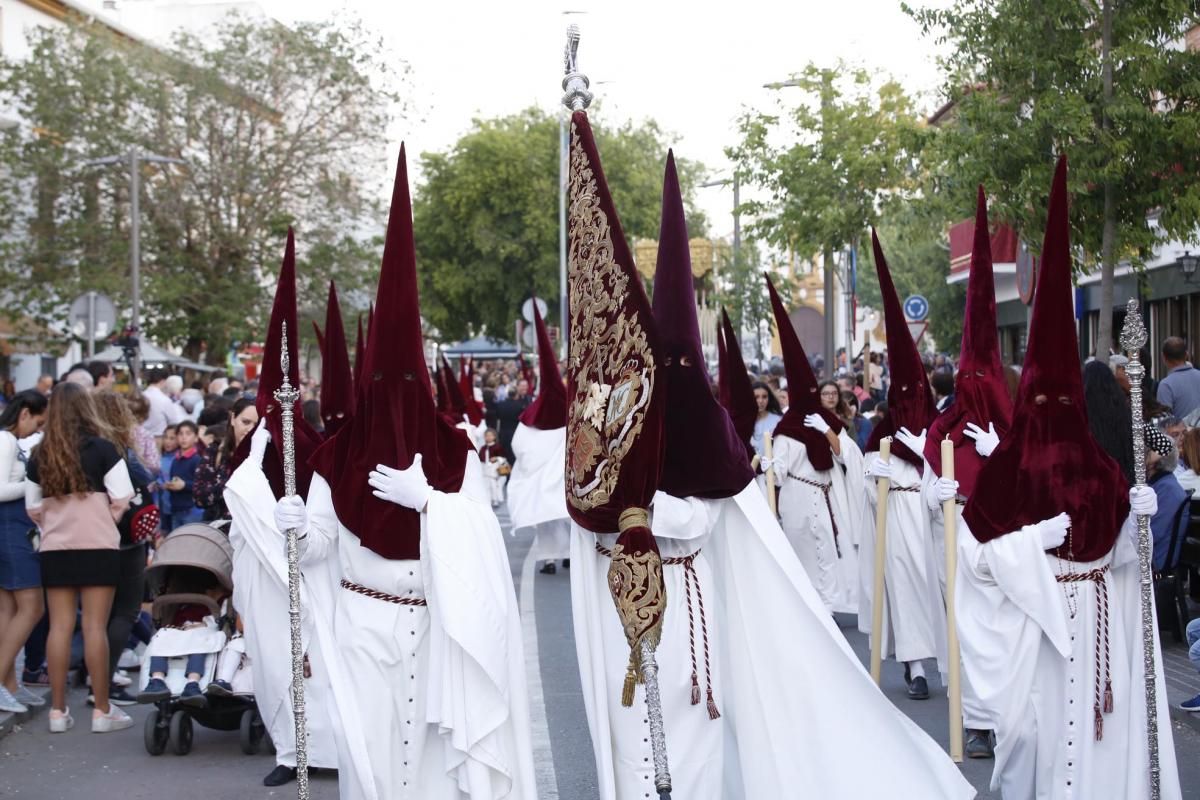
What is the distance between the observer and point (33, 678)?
1117 centimetres

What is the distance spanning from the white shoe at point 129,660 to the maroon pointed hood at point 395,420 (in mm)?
5595

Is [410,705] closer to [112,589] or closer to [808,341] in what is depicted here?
[112,589]

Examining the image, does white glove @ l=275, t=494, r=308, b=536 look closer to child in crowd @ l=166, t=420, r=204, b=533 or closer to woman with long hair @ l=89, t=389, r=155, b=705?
woman with long hair @ l=89, t=389, r=155, b=705

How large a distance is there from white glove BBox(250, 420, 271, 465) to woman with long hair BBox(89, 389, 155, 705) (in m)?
1.15

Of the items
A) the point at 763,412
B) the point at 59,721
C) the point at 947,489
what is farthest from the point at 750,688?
the point at 763,412

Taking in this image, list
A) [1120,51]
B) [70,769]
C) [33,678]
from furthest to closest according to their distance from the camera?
[1120,51] → [33,678] → [70,769]

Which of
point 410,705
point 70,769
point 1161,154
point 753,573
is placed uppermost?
point 1161,154

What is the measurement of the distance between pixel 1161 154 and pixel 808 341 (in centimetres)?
1179

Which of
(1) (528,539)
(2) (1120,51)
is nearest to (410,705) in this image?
(2) (1120,51)

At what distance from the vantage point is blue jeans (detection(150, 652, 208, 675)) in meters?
8.91

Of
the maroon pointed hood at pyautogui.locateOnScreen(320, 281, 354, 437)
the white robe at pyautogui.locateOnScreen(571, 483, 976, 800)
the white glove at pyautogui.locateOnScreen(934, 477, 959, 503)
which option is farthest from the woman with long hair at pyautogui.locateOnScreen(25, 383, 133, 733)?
the white glove at pyautogui.locateOnScreen(934, 477, 959, 503)

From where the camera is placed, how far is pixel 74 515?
9.40m

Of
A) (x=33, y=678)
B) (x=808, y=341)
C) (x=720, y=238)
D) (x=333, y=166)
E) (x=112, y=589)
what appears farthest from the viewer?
(x=720, y=238)

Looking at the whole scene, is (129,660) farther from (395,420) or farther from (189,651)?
(395,420)
